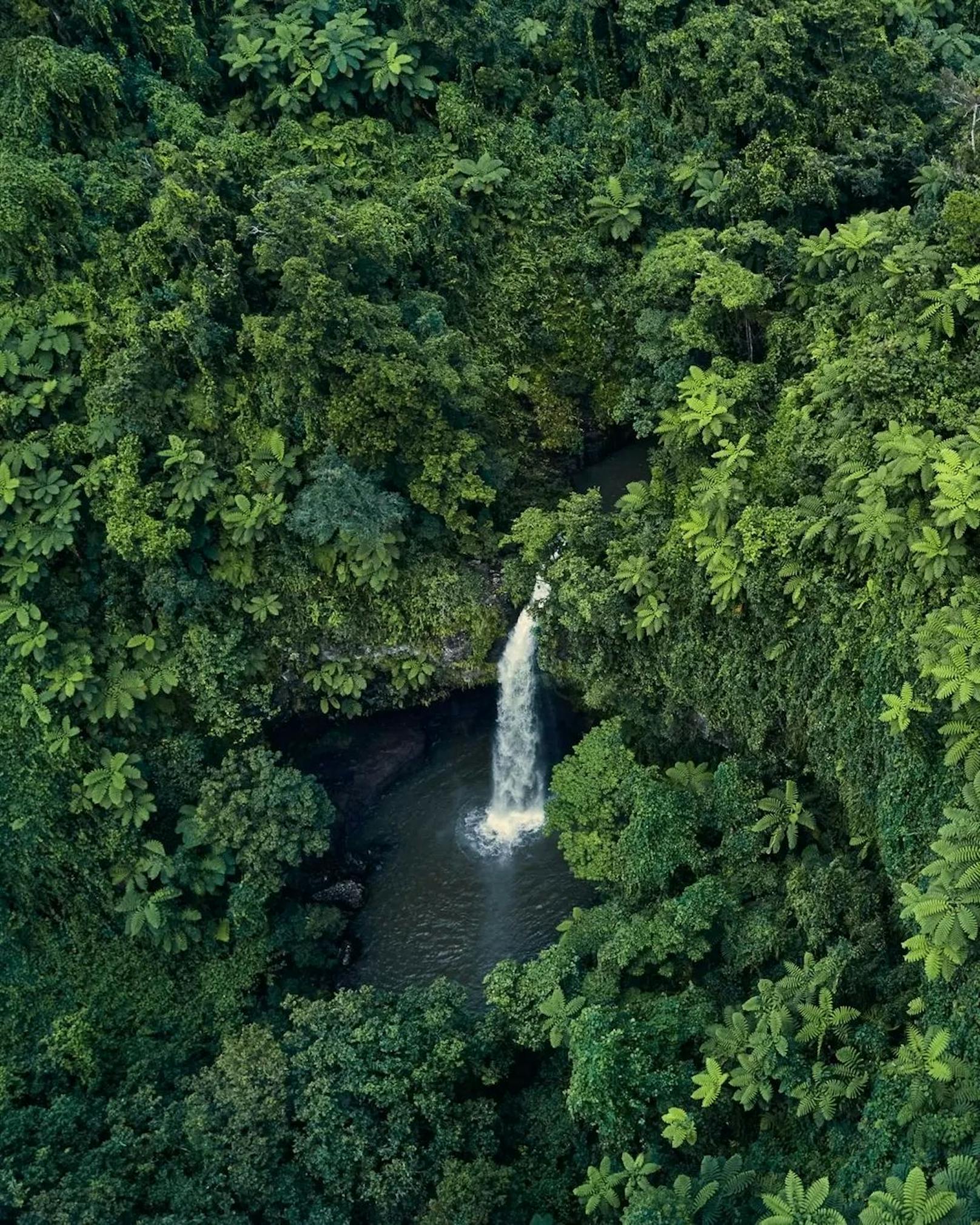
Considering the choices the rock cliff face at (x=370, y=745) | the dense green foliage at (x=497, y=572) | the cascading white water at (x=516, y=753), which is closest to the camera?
the dense green foliage at (x=497, y=572)

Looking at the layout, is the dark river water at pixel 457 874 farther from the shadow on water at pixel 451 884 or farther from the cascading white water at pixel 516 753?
the cascading white water at pixel 516 753

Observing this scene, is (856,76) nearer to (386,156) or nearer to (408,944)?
(386,156)

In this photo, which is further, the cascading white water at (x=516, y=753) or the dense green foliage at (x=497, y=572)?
the cascading white water at (x=516, y=753)

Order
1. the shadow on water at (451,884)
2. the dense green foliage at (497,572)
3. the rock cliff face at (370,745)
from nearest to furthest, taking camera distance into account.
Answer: the dense green foliage at (497,572)
the shadow on water at (451,884)
the rock cliff face at (370,745)

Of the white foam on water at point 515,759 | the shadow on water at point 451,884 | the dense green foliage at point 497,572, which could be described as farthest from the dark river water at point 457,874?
the dense green foliage at point 497,572

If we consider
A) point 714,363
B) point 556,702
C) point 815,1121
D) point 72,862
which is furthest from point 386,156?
point 815,1121

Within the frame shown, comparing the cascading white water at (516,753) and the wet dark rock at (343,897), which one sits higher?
the cascading white water at (516,753)

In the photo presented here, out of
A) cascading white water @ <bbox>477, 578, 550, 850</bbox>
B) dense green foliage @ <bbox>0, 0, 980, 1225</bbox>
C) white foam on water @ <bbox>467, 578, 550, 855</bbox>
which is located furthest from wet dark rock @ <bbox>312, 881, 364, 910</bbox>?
cascading white water @ <bbox>477, 578, 550, 850</bbox>
